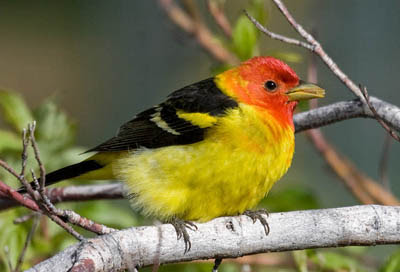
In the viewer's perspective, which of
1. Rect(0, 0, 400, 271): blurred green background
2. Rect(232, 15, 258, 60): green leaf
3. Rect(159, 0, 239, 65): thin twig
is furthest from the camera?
Rect(0, 0, 400, 271): blurred green background

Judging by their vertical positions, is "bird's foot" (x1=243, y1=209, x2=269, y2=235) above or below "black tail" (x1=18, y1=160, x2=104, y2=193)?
below

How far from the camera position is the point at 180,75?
8.90 meters

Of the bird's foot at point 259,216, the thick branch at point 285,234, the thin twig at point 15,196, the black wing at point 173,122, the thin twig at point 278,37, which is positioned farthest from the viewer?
the black wing at point 173,122

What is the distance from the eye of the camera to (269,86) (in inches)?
155

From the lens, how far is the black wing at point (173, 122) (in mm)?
3701

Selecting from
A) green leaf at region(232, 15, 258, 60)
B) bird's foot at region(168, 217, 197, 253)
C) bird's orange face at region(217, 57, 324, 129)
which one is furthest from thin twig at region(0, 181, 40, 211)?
green leaf at region(232, 15, 258, 60)

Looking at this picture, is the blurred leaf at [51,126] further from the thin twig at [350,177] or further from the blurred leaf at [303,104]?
the thin twig at [350,177]

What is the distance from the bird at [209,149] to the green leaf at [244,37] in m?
0.15

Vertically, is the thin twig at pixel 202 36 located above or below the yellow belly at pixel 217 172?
above

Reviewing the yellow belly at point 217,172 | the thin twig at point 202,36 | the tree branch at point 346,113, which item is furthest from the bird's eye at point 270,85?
the thin twig at point 202,36

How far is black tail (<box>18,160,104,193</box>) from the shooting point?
3.78 metres

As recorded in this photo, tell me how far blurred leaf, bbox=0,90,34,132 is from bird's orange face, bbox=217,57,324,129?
1.19 m

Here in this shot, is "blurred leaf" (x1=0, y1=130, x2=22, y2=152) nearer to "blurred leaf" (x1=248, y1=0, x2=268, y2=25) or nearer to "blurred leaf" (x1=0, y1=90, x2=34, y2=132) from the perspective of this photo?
"blurred leaf" (x1=0, y1=90, x2=34, y2=132)

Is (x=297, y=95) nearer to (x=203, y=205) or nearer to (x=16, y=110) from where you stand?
(x=203, y=205)
